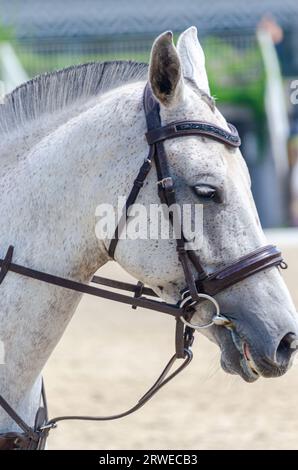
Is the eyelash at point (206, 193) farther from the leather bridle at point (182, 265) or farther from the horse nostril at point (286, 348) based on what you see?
the horse nostril at point (286, 348)

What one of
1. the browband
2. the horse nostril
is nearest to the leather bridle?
the browband

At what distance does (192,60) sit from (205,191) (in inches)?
23.0

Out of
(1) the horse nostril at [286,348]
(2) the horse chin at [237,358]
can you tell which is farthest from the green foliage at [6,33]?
(1) the horse nostril at [286,348]

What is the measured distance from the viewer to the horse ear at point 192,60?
3.33 meters

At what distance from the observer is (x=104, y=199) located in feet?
10.4

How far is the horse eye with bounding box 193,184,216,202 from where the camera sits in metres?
3.06

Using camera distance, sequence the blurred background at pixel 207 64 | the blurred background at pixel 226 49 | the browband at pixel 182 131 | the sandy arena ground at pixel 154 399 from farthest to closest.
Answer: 1. the blurred background at pixel 226 49
2. the blurred background at pixel 207 64
3. the sandy arena ground at pixel 154 399
4. the browband at pixel 182 131

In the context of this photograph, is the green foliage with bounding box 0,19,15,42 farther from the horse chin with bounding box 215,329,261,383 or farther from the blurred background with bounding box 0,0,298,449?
the horse chin with bounding box 215,329,261,383

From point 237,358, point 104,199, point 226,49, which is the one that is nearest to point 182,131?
point 104,199

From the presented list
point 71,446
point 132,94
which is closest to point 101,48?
point 71,446

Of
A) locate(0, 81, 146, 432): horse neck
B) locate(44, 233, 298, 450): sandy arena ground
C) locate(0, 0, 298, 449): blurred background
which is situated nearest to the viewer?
locate(0, 81, 146, 432): horse neck

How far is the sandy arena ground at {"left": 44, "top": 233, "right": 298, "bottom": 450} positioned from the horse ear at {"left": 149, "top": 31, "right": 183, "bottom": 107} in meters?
2.19

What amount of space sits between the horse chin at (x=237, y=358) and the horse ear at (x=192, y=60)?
2.79 feet

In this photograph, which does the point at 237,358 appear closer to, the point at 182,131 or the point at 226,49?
the point at 182,131
